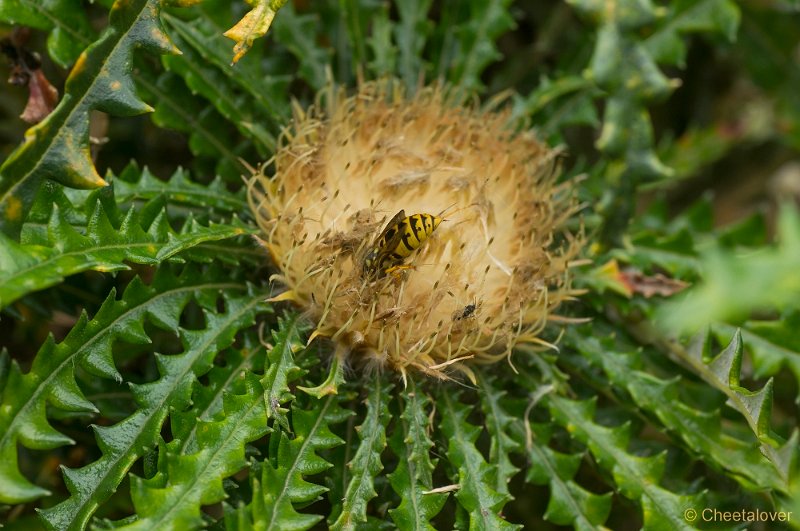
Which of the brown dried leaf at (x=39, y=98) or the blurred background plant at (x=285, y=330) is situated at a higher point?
the brown dried leaf at (x=39, y=98)

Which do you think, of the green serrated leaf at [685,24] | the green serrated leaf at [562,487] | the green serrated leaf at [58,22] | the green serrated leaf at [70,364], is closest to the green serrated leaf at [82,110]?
the green serrated leaf at [70,364]

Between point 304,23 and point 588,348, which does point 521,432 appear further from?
point 304,23

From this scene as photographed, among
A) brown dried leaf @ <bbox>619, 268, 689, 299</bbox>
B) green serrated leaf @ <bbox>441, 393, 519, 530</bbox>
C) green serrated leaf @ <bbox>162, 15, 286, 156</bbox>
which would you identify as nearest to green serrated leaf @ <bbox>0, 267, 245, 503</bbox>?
green serrated leaf @ <bbox>162, 15, 286, 156</bbox>

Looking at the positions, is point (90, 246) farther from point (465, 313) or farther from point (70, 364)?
Result: point (465, 313)

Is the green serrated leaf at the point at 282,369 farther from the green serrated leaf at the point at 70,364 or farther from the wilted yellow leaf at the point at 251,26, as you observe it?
the wilted yellow leaf at the point at 251,26

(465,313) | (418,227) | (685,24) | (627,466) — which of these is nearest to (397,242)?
(418,227)

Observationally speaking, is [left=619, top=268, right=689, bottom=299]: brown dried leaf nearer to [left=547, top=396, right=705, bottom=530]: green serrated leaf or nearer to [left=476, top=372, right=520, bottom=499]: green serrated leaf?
[left=547, top=396, right=705, bottom=530]: green serrated leaf
